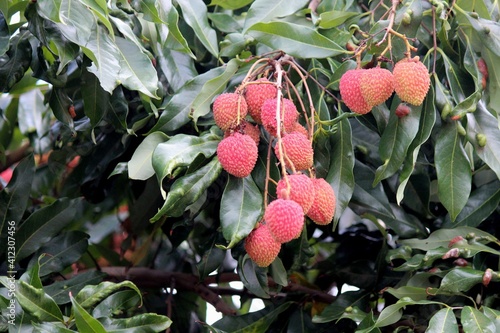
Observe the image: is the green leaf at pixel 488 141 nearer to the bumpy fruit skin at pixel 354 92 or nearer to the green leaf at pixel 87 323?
the bumpy fruit skin at pixel 354 92

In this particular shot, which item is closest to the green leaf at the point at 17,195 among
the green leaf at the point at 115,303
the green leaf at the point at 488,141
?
the green leaf at the point at 115,303

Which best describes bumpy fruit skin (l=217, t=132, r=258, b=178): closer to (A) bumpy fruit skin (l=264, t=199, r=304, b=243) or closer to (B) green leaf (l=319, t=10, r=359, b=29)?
(A) bumpy fruit skin (l=264, t=199, r=304, b=243)

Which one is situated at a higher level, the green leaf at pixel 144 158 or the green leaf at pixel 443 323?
the green leaf at pixel 144 158

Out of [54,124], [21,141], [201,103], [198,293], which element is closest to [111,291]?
[201,103]

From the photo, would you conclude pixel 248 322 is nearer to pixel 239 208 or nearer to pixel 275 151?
pixel 239 208

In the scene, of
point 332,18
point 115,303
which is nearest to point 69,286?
point 115,303

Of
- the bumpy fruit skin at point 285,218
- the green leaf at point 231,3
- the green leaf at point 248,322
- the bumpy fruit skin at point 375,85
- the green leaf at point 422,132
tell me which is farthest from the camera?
the green leaf at point 231,3

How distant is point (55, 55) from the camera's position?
122cm

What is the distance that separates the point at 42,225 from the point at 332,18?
636 millimetres

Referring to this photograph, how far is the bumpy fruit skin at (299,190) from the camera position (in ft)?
2.95

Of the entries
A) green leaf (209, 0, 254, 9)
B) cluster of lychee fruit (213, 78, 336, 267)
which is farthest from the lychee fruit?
green leaf (209, 0, 254, 9)

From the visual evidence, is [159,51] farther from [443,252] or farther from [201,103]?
[443,252]

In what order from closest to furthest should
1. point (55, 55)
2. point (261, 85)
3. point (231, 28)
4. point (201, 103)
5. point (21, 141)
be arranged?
point (261, 85) → point (201, 103) → point (55, 55) → point (231, 28) → point (21, 141)

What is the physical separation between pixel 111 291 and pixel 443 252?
527mm
